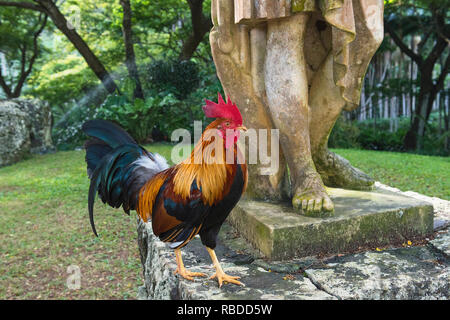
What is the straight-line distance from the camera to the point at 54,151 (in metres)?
9.52

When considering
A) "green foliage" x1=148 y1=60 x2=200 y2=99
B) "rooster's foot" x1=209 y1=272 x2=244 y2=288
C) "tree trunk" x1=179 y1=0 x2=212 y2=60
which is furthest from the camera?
"green foliage" x1=148 y1=60 x2=200 y2=99

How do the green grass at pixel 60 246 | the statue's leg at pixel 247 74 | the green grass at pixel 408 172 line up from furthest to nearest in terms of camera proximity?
the green grass at pixel 408 172 → the green grass at pixel 60 246 → the statue's leg at pixel 247 74

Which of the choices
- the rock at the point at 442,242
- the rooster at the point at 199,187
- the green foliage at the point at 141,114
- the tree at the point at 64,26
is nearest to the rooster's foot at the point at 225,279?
the rooster at the point at 199,187

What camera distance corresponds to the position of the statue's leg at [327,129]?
251cm

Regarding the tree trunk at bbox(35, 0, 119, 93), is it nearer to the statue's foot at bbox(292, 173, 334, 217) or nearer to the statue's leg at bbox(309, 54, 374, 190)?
the statue's leg at bbox(309, 54, 374, 190)

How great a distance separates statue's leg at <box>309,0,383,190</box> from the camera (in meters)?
2.27

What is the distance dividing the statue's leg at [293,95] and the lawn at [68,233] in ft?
5.71

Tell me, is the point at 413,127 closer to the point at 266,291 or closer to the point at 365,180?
the point at 365,180

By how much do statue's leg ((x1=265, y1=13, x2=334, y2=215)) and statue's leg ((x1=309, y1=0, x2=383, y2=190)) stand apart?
237mm

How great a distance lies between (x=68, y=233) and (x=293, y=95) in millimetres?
3013

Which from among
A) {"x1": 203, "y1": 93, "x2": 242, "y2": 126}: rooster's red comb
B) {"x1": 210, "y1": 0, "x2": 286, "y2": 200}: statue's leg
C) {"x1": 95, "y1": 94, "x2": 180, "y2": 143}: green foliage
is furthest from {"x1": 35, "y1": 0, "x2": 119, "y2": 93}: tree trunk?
{"x1": 203, "y1": 93, "x2": 242, "y2": 126}: rooster's red comb

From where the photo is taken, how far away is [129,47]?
10.5 meters

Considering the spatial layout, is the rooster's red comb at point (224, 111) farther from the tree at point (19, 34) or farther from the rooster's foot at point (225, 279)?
the tree at point (19, 34)
